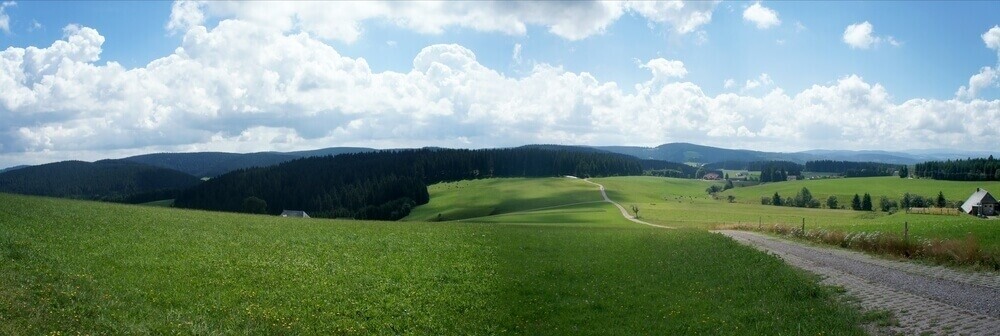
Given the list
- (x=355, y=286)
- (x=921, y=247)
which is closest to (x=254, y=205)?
(x=355, y=286)

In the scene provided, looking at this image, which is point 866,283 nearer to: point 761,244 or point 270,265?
point 761,244

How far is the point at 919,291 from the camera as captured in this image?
62.6 ft

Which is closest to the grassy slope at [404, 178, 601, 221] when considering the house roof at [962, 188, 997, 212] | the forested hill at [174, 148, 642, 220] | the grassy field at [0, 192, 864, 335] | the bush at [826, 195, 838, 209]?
the forested hill at [174, 148, 642, 220]

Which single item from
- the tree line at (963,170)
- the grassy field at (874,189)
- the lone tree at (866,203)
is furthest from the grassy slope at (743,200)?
the lone tree at (866,203)

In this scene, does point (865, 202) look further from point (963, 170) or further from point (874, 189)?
point (963, 170)

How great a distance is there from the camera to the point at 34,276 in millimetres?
16656

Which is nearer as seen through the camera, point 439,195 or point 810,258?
point 810,258

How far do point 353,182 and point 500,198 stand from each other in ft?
214

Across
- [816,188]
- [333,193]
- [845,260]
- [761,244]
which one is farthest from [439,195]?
[845,260]

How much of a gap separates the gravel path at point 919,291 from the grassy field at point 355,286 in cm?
128

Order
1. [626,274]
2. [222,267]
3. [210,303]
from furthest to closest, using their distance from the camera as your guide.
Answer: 1. [626,274]
2. [222,267]
3. [210,303]

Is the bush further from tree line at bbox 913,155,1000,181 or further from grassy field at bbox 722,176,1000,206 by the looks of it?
tree line at bbox 913,155,1000,181

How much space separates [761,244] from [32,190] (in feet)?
754

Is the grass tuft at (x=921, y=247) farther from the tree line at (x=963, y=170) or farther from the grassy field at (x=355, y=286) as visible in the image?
the tree line at (x=963, y=170)
